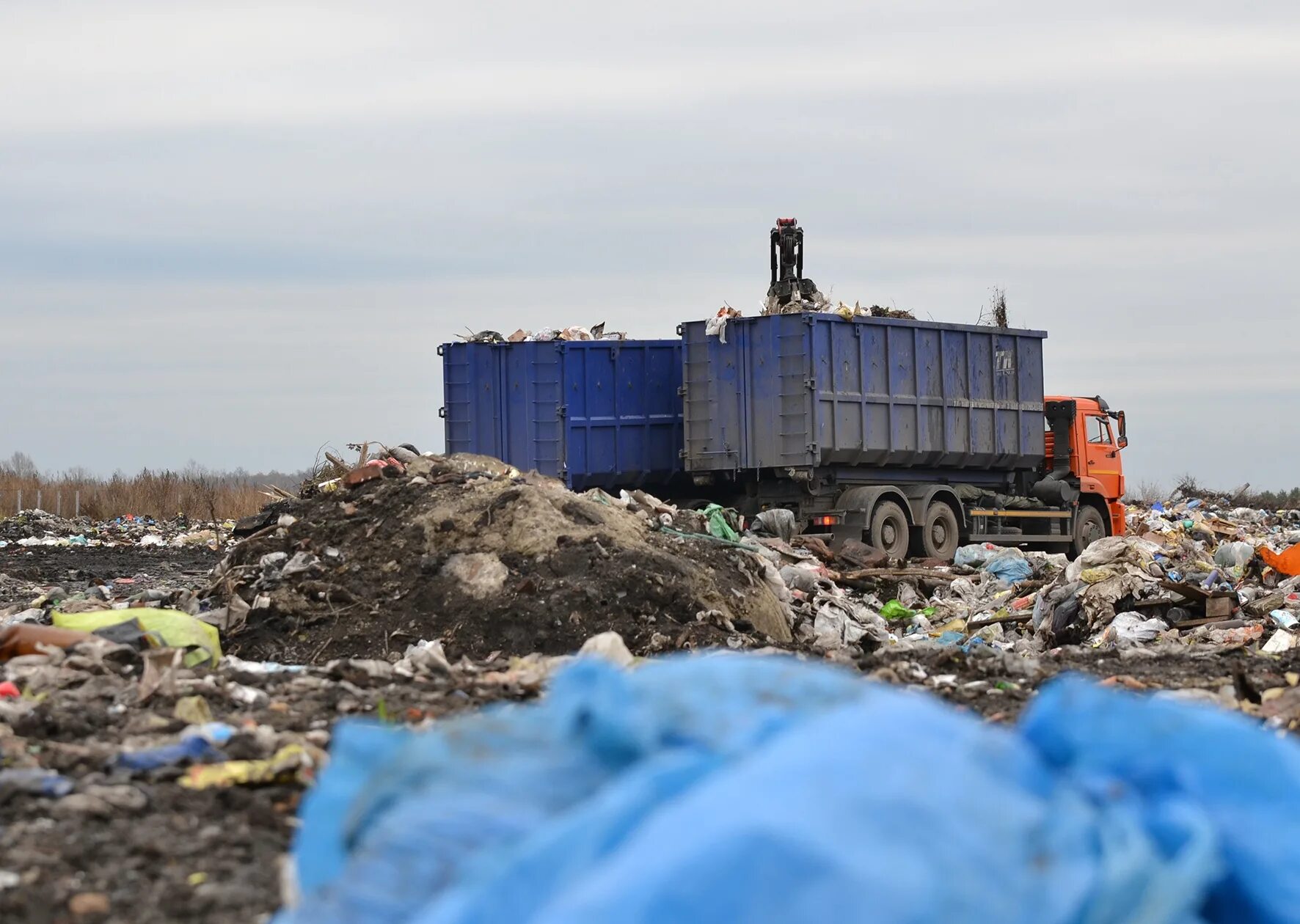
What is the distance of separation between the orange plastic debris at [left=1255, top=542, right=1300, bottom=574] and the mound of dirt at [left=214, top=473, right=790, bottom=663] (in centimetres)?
500

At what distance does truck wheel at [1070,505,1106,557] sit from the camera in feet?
69.7

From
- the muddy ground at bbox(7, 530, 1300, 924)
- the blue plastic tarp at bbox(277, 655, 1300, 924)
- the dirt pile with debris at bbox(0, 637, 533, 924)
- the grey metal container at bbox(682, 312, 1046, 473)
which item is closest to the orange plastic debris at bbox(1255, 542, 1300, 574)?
the muddy ground at bbox(7, 530, 1300, 924)

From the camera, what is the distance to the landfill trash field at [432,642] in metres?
3.72

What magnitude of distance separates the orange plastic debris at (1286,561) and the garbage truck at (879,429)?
516cm

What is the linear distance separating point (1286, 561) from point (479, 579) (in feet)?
25.1

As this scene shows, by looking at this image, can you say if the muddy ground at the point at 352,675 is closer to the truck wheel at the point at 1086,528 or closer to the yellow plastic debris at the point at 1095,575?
the yellow plastic debris at the point at 1095,575

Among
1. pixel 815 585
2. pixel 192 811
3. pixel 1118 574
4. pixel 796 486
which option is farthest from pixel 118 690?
pixel 796 486

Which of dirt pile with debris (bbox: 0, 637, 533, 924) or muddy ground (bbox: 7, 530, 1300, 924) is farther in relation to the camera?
A: muddy ground (bbox: 7, 530, 1300, 924)

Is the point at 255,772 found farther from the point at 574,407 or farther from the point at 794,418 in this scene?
the point at 574,407

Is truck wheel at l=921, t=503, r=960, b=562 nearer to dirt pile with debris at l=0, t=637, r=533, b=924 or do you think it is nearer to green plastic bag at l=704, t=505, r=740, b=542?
green plastic bag at l=704, t=505, r=740, b=542

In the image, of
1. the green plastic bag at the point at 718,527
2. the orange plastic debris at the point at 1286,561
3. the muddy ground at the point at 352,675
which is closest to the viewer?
the muddy ground at the point at 352,675

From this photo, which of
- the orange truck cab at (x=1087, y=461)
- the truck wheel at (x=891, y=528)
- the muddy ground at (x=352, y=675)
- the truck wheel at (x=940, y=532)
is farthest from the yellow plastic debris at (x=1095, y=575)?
the orange truck cab at (x=1087, y=461)

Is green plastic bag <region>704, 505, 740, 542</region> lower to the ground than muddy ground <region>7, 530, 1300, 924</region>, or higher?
higher

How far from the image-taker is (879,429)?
59.7 ft
